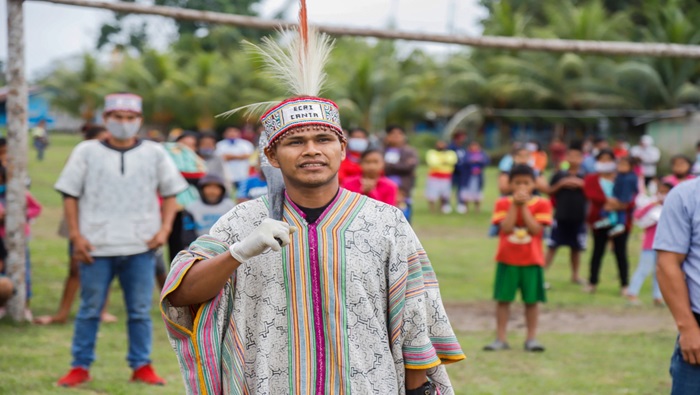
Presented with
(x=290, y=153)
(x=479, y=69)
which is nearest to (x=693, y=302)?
(x=290, y=153)

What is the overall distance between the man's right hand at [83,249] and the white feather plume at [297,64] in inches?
121

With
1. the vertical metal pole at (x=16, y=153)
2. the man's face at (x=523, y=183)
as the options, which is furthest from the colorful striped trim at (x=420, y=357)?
the vertical metal pole at (x=16, y=153)

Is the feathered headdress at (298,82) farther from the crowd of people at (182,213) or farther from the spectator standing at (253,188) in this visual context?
the spectator standing at (253,188)

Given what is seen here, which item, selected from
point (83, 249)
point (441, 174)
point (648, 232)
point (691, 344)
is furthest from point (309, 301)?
point (441, 174)

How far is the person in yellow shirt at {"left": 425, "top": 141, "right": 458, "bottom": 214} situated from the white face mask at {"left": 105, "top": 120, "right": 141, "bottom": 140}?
526 inches

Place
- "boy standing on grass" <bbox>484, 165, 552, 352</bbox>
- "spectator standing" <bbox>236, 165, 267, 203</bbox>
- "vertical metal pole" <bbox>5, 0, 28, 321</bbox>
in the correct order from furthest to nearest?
"vertical metal pole" <bbox>5, 0, 28, 321</bbox>, "spectator standing" <bbox>236, 165, 267, 203</bbox>, "boy standing on grass" <bbox>484, 165, 552, 352</bbox>

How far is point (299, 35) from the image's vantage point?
3211 mm

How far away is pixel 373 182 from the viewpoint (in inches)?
303

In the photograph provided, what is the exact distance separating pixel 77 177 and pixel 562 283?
24.0 ft

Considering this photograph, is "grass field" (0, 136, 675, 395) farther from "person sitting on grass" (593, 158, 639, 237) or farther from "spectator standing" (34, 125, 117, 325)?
"person sitting on grass" (593, 158, 639, 237)

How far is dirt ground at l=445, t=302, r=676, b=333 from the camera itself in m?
8.71

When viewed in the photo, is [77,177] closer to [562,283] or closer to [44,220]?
[562,283]

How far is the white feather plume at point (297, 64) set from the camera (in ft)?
10.5

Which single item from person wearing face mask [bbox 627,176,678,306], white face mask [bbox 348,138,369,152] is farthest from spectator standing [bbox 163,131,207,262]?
person wearing face mask [bbox 627,176,678,306]
